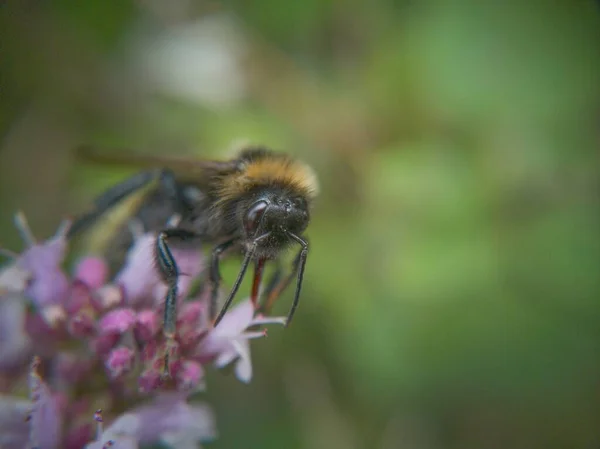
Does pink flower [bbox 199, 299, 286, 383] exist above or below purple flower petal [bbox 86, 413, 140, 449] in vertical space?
above

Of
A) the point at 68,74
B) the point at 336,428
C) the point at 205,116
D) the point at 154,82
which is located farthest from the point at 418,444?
the point at 68,74

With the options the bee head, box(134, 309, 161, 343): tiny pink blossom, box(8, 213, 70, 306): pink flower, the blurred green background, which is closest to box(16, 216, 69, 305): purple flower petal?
box(8, 213, 70, 306): pink flower

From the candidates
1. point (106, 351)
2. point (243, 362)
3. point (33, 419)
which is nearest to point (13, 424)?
point (33, 419)

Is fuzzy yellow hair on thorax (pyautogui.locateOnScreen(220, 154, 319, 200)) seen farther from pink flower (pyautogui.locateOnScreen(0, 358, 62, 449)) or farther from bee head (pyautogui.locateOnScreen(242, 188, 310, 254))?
pink flower (pyautogui.locateOnScreen(0, 358, 62, 449))

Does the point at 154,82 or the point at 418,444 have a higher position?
the point at 154,82

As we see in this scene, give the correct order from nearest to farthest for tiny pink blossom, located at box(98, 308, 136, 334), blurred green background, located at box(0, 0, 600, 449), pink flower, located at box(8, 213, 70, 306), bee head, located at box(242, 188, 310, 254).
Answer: bee head, located at box(242, 188, 310, 254) < tiny pink blossom, located at box(98, 308, 136, 334) < pink flower, located at box(8, 213, 70, 306) < blurred green background, located at box(0, 0, 600, 449)

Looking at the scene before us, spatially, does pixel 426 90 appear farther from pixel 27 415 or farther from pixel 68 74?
pixel 27 415

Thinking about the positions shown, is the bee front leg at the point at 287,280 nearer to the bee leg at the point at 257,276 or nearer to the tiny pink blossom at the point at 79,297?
the bee leg at the point at 257,276

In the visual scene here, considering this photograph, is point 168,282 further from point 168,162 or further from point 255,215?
point 168,162
